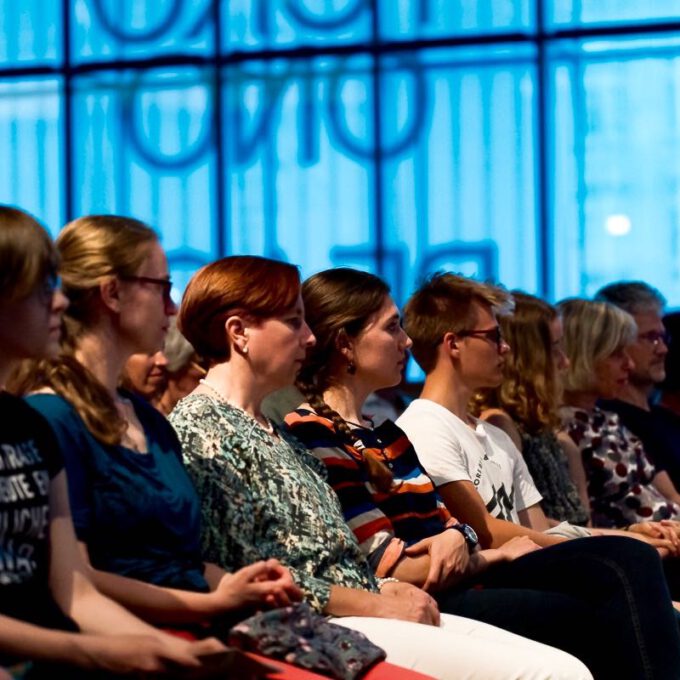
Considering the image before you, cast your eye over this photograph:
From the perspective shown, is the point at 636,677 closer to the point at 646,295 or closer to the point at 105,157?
the point at 646,295

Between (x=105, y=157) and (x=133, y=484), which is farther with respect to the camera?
(x=105, y=157)

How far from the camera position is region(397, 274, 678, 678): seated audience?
367 cm

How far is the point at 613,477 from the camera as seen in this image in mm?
5102

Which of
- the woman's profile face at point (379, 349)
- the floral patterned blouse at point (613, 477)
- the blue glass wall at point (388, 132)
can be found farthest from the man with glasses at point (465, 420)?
the blue glass wall at point (388, 132)

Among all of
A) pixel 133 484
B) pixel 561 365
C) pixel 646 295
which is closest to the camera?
pixel 133 484

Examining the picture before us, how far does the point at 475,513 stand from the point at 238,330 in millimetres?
1090

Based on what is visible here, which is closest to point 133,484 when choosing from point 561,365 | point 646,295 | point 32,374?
point 32,374

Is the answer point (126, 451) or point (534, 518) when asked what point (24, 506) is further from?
point (534, 518)

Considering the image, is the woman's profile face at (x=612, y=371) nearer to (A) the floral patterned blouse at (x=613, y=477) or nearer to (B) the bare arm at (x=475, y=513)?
(A) the floral patterned blouse at (x=613, y=477)

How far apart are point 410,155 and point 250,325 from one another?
12.1 ft

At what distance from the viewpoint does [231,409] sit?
325cm

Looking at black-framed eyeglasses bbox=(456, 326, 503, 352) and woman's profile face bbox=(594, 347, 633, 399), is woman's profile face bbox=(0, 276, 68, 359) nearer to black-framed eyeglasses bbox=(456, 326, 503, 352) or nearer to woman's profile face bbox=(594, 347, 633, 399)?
black-framed eyeglasses bbox=(456, 326, 503, 352)

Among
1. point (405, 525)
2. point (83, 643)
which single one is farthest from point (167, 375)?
point (83, 643)

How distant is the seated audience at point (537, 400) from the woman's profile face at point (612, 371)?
19.4 inches
